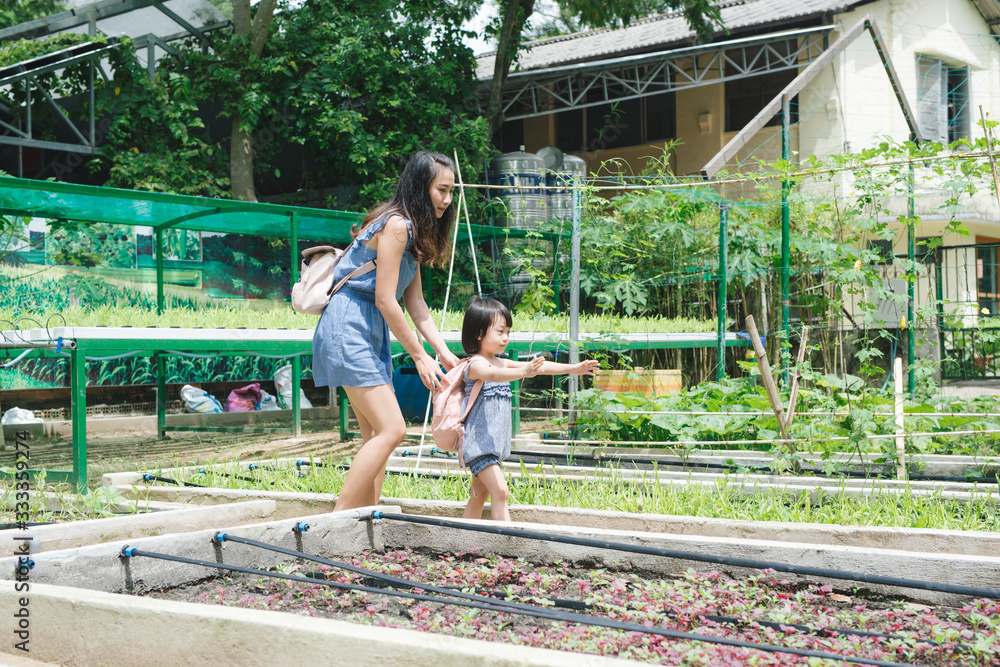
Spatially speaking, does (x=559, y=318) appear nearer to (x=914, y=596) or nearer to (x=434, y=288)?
(x=434, y=288)

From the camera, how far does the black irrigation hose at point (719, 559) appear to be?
2.34m

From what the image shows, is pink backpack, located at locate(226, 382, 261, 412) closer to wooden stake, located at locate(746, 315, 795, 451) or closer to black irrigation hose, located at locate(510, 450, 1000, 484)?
black irrigation hose, located at locate(510, 450, 1000, 484)

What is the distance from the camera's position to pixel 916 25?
13.5 m

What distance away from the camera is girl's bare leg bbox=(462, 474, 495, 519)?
11.8 feet

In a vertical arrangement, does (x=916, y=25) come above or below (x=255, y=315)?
above

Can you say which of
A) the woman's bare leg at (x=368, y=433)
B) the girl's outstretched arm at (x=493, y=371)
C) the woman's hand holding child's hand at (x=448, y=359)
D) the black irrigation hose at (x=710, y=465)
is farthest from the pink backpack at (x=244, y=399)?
the girl's outstretched arm at (x=493, y=371)

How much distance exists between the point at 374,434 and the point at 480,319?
2.13ft

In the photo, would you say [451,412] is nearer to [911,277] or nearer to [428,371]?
[428,371]

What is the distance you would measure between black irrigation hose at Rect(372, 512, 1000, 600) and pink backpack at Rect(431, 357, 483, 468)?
367mm

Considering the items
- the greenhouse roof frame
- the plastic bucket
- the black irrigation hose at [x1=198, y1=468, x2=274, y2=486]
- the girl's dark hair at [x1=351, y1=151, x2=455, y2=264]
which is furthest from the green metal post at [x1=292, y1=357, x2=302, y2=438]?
the girl's dark hair at [x1=351, y1=151, x2=455, y2=264]

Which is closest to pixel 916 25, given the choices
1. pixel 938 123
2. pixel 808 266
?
pixel 938 123

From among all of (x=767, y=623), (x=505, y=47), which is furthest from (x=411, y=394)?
(x=767, y=623)

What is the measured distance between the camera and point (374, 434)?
11.3ft

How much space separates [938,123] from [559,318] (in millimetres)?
9703
